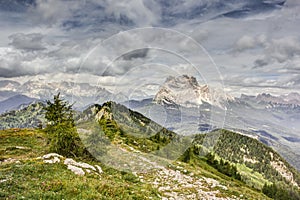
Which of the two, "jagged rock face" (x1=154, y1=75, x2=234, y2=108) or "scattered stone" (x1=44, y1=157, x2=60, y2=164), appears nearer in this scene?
Result: "jagged rock face" (x1=154, y1=75, x2=234, y2=108)

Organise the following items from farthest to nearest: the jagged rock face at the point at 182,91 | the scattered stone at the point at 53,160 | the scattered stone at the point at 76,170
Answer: the scattered stone at the point at 53,160 → the scattered stone at the point at 76,170 → the jagged rock face at the point at 182,91

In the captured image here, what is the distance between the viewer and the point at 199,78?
24172 mm

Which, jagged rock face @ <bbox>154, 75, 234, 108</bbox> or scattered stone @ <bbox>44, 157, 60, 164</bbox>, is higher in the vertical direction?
jagged rock face @ <bbox>154, 75, 234, 108</bbox>

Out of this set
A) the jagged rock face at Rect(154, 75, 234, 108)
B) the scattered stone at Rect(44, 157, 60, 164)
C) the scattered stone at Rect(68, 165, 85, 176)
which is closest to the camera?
the jagged rock face at Rect(154, 75, 234, 108)

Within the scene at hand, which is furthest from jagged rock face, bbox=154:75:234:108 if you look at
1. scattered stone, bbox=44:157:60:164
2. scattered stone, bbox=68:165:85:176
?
scattered stone, bbox=44:157:60:164

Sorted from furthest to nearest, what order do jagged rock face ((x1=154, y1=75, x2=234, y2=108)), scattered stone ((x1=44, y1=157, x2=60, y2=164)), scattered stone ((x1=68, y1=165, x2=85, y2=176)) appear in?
1. scattered stone ((x1=44, y1=157, x2=60, y2=164))
2. scattered stone ((x1=68, y1=165, x2=85, y2=176))
3. jagged rock face ((x1=154, y1=75, x2=234, y2=108))

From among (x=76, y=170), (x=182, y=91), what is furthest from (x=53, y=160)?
(x=182, y=91)

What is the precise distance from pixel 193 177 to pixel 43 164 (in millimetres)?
25543

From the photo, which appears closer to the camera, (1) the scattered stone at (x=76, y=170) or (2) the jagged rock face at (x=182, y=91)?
(2) the jagged rock face at (x=182, y=91)

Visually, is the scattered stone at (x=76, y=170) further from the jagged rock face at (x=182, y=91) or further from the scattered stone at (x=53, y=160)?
the jagged rock face at (x=182, y=91)

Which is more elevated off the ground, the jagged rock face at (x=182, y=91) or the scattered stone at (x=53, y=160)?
the jagged rock face at (x=182, y=91)

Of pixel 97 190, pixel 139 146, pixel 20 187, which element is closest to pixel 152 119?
pixel 97 190

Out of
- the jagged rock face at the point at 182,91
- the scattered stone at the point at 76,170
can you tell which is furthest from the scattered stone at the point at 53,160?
the jagged rock face at the point at 182,91

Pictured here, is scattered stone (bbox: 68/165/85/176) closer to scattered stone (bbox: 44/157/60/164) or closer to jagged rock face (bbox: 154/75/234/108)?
scattered stone (bbox: 44/157/60/164)
